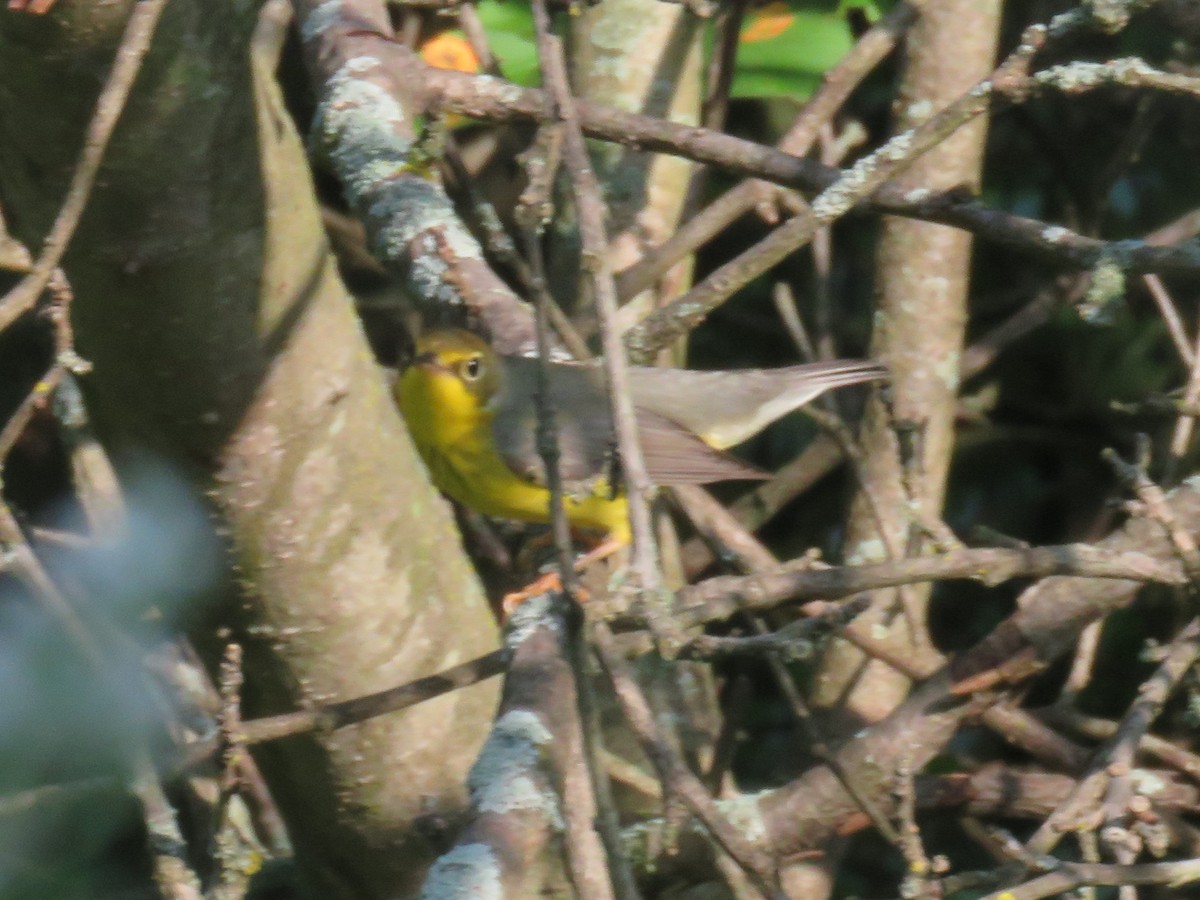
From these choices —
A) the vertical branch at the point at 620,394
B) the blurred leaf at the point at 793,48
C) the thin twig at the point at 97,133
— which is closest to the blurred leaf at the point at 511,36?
the blurred leaf at the point at 793,48

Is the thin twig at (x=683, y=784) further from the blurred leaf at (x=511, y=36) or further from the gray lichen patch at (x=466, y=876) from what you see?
the blurred leaf at (x=511, y=36)

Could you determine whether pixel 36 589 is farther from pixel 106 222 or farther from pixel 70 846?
pixel 70 846

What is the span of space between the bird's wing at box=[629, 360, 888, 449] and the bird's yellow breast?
37 cm

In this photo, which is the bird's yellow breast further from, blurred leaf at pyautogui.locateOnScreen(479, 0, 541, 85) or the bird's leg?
blurred leaf at pyautogui.locateOnScreen(479, 0, 541, 85)

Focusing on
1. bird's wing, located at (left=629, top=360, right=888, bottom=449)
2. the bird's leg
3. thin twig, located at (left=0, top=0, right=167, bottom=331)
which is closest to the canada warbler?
bird's wing, located at (left=629, top=360, right=888, bottom=449)

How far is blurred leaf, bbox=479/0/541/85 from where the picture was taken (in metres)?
3.74

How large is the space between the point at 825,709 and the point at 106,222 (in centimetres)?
224

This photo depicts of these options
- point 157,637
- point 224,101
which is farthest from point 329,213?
point 224,101

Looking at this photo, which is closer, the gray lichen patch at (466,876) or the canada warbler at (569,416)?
the gray lichen patch at (466,876)

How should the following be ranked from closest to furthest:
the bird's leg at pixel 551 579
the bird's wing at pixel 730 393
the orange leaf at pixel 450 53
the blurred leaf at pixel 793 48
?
1. the bird's leg at pixel 551 579
2. the blurred leaf at pixel 793 48
3. the bird's wing at pixel 730 393
4. the orange leaf at pixel 450 53

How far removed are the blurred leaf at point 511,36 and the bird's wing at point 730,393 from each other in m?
0.80

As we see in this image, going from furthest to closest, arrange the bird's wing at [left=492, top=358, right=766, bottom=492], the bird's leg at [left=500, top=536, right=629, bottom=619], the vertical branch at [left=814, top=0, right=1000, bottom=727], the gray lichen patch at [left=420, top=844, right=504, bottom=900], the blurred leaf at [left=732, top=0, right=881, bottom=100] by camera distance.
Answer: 1. the blurred leaf at [left=732, top=0, right=881, bottom=100]
2. the vertical branch at [left=814, top=0, right=1000, bottom=727]
3. the bird's wing at [left=492, top=358, right=766, bottom=492]
4. the bird's leg at [left=500, top=536, right=629, bottom=619]
5. the gray lichen patch at [left=420, top=844, right=504, bottom=900]

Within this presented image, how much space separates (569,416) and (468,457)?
32 cm

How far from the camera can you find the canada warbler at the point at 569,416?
11.1 ft
